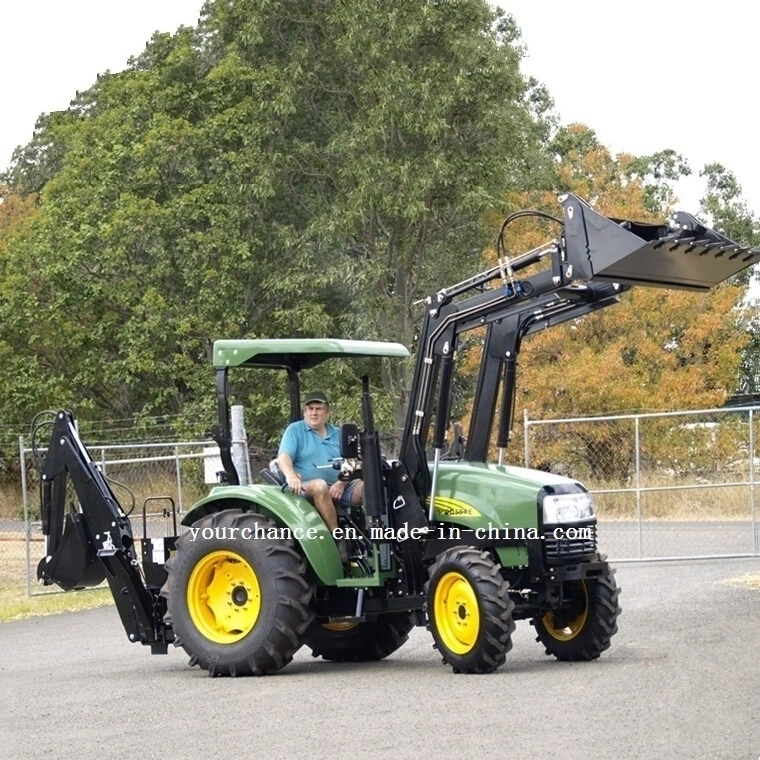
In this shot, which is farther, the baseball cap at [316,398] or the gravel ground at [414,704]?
the baseball cap at [316,398]

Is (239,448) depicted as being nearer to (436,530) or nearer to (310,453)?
(310,453)

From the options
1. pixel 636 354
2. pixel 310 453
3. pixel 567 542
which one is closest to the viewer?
pixel 567 542

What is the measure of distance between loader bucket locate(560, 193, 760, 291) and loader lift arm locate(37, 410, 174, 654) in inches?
173

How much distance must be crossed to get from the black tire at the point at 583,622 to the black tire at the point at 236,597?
6.05 feet

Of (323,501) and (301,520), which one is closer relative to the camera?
(301,520)

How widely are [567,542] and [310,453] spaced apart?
7.16ft

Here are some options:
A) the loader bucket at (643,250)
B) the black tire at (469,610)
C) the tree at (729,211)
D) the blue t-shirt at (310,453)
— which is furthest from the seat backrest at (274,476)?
the tree at (729,211)

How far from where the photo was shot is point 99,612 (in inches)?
749

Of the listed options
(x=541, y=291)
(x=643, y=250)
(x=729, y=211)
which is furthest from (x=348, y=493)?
(x=729, y=211)

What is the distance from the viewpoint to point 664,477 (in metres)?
26.1

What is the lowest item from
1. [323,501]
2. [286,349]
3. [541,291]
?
[323,501]

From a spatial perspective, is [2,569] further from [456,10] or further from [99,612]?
[456,10]

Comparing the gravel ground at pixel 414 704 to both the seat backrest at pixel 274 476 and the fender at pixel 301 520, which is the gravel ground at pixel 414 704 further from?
the seat backrest at pixel 274 476

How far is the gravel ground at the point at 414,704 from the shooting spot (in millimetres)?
8289
